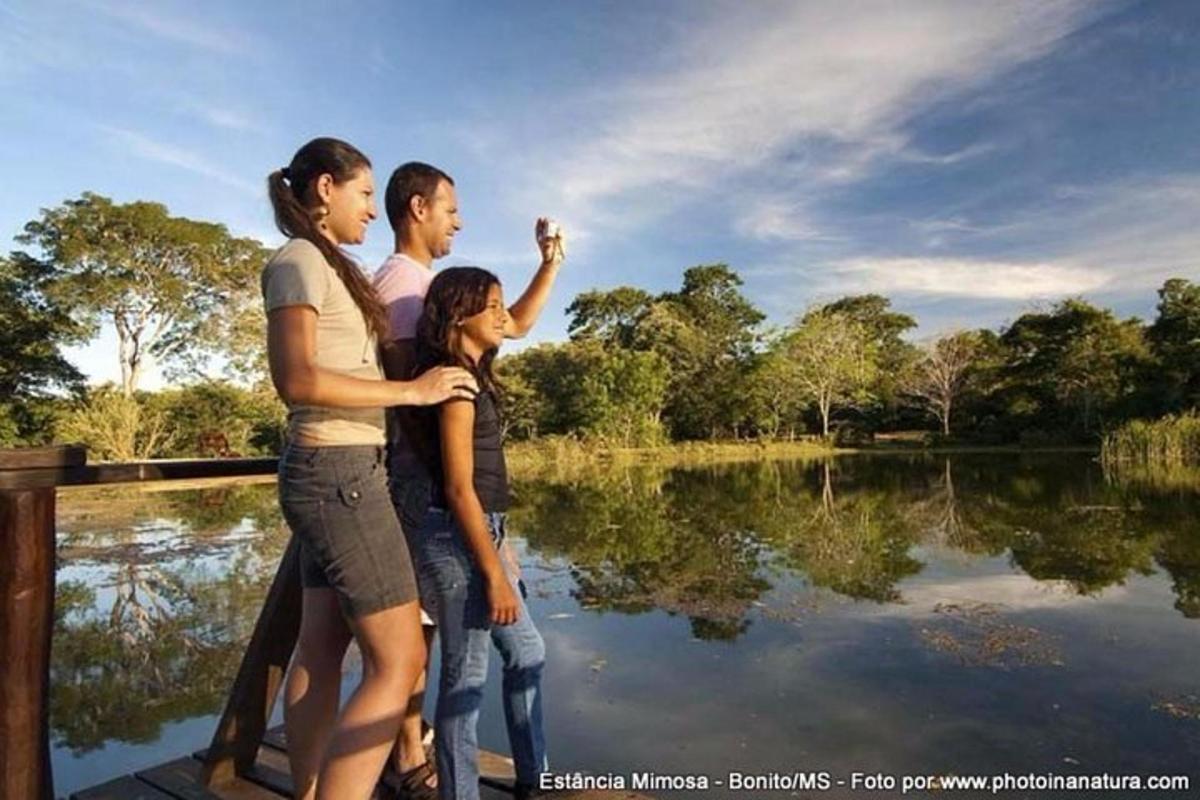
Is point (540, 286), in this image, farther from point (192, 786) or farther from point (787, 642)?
point (787, 642)

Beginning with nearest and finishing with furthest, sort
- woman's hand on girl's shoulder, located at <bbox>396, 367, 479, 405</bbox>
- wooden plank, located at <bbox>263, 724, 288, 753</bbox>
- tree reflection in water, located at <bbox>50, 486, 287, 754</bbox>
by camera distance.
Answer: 1. woman's hand on girl's shoulder, located at <bbox>396, 367, 479, 405</bbox>
2. wooden plank, located at <bbox>263, 724, 288, 753</bbox>
3. tree reflection in water, located at <bbox>50, 486, 287, 754</bbox>

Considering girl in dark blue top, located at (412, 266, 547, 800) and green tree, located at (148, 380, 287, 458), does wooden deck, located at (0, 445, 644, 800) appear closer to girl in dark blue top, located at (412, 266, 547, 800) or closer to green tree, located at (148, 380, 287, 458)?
girl in dark blue top, located at (412, 266, 547, 800)

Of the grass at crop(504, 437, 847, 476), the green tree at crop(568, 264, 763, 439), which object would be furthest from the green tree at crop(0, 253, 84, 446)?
the green tree at crop(568, 264, 763, 439)

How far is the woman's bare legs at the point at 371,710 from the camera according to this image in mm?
1278

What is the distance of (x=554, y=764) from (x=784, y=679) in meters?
1.37

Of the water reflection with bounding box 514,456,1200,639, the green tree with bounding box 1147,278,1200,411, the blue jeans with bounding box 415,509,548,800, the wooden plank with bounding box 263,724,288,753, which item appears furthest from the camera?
the green tree with bounding box 1147,278,1200,411

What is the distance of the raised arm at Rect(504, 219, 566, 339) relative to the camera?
174 centimetres

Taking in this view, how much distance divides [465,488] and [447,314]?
0.33 metres

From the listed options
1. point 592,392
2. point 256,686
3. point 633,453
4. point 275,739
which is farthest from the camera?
point 633,453

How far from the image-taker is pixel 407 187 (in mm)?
1610

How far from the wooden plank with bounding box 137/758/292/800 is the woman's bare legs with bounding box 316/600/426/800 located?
0.57m

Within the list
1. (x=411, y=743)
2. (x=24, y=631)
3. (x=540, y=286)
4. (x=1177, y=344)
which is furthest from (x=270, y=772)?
(x=1177, y=344)

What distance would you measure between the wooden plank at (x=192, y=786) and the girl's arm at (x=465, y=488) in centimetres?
83

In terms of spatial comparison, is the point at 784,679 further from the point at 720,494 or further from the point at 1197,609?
the point at 720,494
